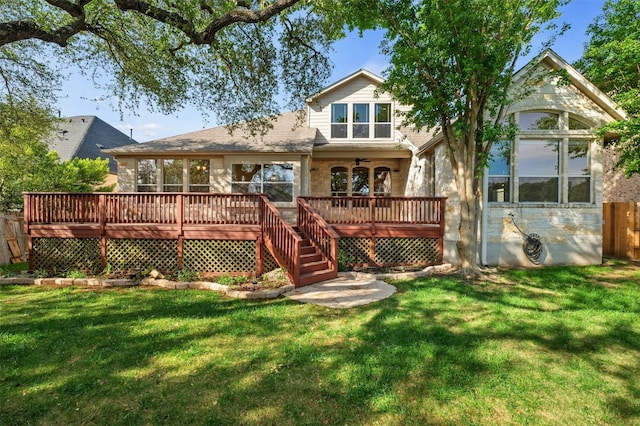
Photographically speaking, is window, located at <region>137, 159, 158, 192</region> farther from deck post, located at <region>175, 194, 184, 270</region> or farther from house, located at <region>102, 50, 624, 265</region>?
deck post, located at <region>175, 194, 184, 270</region>

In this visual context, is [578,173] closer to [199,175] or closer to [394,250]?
[394,250]

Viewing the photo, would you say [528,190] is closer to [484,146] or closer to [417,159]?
[484,146]

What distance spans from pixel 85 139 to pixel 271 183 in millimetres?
20888

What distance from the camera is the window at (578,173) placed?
A: 848cm

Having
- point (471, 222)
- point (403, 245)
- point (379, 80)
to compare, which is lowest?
point (403, 245)

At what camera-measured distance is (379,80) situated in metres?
13.1

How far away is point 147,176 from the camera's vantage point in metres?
11.8

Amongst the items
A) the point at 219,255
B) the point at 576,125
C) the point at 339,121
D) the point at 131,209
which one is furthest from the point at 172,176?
the point at 576,125

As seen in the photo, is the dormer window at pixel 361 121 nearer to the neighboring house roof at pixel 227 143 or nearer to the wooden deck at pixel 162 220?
the neighboring house roof at pixel 227 143

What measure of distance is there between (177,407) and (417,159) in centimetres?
1122

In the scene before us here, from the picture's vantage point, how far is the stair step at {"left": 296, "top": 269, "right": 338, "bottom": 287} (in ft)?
21.2

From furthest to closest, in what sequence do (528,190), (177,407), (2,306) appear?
(528,190), (2,306), (177,407)

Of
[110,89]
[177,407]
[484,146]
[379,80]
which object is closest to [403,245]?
[484,146]

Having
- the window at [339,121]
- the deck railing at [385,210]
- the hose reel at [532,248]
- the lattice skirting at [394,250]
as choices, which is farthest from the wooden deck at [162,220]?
the window at [339,121]
